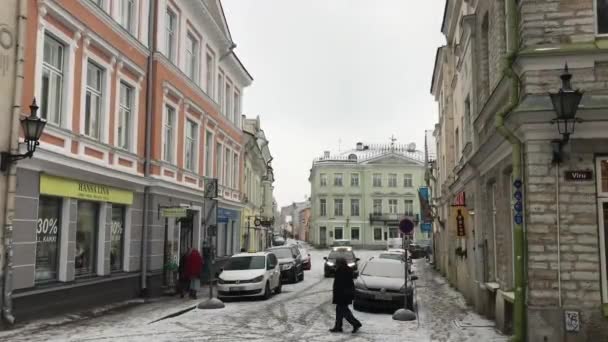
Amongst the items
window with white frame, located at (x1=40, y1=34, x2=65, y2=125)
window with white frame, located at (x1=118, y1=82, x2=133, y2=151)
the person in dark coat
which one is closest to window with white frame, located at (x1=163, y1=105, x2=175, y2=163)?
window with white frame, located at (x1=118, y1=82, x2=133, y2=151)

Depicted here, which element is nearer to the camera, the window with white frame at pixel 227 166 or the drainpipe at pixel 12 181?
the drainpipe at pixel 12 181

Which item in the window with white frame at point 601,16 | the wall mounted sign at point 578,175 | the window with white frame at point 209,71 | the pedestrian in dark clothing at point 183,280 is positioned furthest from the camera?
the window with white frame at point 209,71

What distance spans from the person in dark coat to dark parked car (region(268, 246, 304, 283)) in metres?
12.8

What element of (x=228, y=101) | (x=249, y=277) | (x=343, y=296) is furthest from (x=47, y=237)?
(x=228, y=101)

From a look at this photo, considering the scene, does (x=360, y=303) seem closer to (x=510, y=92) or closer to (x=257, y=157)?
(x=510, y=92)

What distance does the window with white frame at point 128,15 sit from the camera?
17859 millimetres

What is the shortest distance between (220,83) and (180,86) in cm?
725

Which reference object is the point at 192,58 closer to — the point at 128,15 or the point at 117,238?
the point at 128,15

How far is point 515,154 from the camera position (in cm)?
1062

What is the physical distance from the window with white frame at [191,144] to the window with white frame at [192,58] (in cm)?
191

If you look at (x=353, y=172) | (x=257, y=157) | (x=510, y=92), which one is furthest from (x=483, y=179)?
(x=353, y=172)

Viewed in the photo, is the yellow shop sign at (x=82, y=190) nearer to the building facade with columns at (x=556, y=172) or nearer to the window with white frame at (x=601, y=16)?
the building facade with columns at (x=556, y=172)

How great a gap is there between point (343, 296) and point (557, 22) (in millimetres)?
6748

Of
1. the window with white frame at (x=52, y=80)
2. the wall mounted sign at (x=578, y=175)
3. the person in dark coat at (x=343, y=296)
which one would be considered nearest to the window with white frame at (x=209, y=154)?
the window with white frame at (x=52, y=80)
